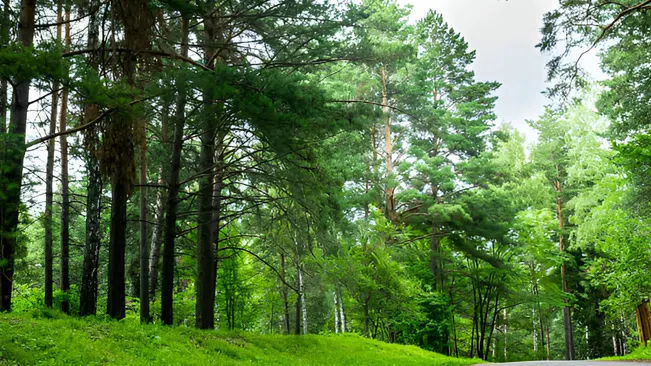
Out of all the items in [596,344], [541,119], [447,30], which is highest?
[447,30]

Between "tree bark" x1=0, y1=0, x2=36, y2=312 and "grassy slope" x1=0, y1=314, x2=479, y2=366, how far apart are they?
39.5 inches

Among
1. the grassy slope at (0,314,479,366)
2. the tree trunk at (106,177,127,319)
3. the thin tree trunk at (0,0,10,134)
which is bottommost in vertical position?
the grassy slope at (0,314,479,366)

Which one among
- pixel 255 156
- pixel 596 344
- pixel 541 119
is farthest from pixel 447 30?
pixel 596 344

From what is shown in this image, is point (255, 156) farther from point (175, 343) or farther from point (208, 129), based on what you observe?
point (175, 343)

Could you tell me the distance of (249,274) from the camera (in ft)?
68.9

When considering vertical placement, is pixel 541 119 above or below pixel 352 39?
above

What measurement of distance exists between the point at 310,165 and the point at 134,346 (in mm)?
5526

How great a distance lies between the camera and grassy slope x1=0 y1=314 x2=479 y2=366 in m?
5.96

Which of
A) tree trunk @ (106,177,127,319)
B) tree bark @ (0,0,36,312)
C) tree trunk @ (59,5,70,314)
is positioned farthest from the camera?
tree trunk @ (59,5,70,314)

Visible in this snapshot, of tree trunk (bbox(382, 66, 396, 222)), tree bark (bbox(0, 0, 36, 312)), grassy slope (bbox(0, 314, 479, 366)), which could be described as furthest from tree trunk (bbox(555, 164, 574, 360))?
tree bark (bbox(0, 0, 36, 312))

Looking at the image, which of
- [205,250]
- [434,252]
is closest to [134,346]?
[205,250]

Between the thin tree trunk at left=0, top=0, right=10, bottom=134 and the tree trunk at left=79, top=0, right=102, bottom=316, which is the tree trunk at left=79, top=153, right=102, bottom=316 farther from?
the thin tree trunk at left=0, top=0, right=10, bottom=134

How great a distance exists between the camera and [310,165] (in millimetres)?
11312

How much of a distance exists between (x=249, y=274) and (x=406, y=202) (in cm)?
755
